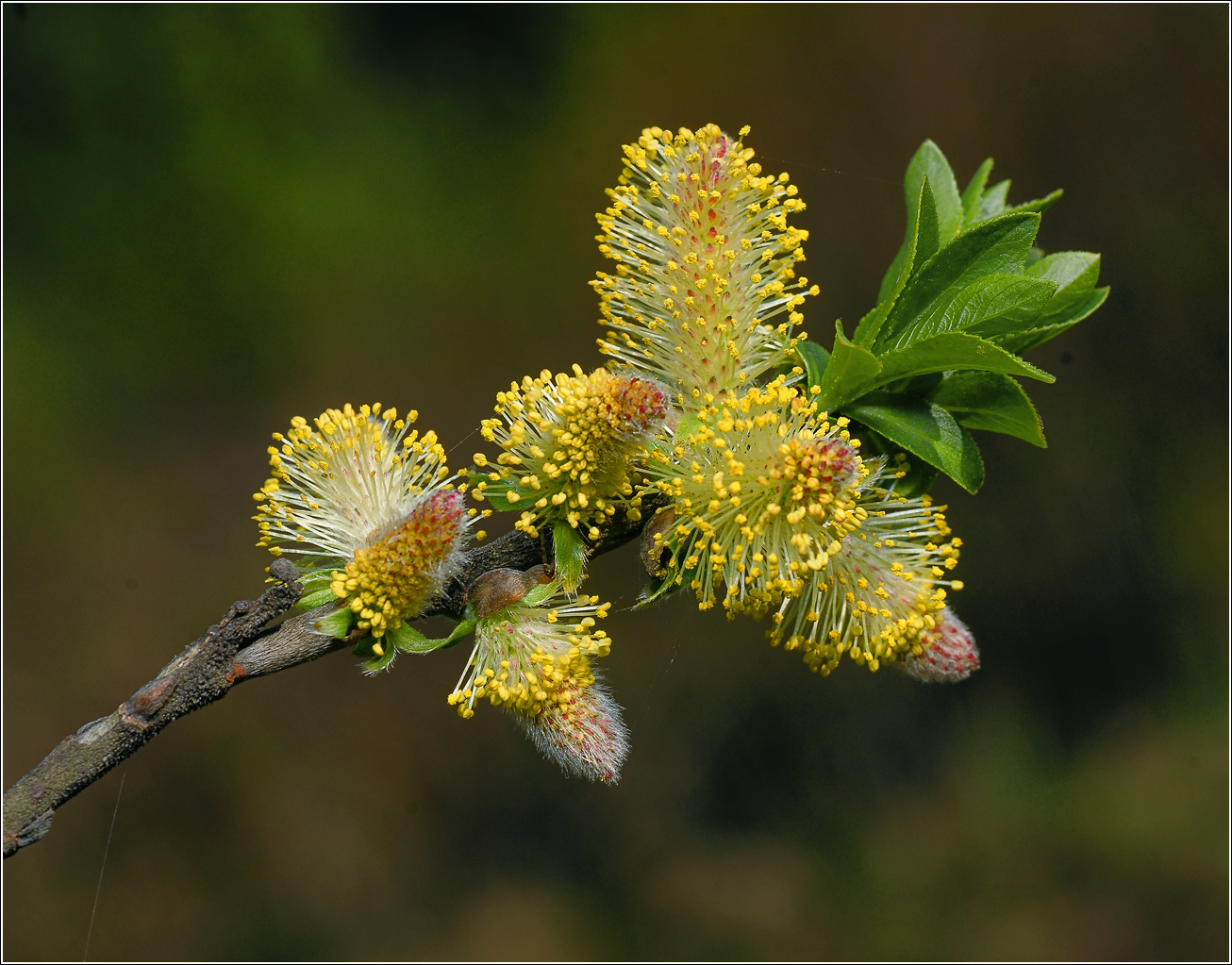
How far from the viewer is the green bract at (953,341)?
0.93m

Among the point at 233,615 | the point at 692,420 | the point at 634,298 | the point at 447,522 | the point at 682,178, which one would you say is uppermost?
the point at 682,178

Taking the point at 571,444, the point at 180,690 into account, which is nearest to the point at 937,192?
the point at 571,444

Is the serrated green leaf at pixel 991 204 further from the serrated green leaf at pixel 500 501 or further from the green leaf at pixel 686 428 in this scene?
the serrated green leaf at pixel 500 501

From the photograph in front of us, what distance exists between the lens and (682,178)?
98 centimetres

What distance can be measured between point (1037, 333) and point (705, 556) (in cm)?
47

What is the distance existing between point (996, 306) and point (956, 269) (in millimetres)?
75

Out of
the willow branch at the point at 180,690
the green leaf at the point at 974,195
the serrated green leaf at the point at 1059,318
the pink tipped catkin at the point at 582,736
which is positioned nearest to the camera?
the willow branch at the point at 180,690

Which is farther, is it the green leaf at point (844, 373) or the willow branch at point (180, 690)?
the green leaf at point (844, 373)

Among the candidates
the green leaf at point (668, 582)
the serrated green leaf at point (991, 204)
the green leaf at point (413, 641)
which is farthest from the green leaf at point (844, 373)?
the green leaf at point (413, 641)

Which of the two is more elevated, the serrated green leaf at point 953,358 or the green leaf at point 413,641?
the serrated green leaf at point 953,358

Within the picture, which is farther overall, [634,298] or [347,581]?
[634,298]

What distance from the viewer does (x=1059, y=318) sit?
1047mm

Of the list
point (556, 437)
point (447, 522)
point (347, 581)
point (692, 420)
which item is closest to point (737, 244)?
point (692, 420)

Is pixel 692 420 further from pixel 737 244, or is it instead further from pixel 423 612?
pixel 423 612
